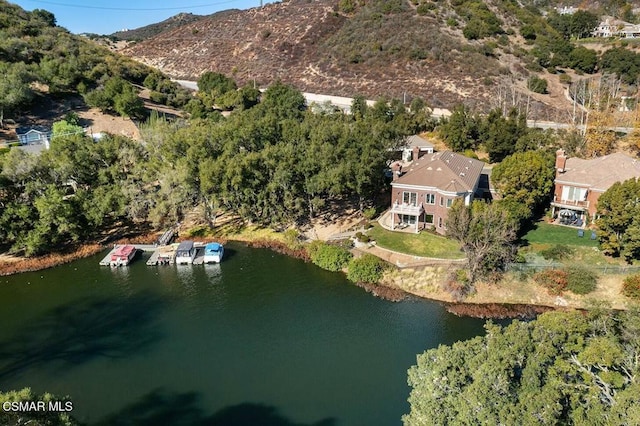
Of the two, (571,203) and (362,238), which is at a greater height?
(571,203)

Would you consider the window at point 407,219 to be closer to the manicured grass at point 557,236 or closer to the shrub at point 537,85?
the manicured grass at point 557,236

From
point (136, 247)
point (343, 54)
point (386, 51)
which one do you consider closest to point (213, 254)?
point (136, 247)

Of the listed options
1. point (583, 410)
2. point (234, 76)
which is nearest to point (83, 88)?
point (234, 76)

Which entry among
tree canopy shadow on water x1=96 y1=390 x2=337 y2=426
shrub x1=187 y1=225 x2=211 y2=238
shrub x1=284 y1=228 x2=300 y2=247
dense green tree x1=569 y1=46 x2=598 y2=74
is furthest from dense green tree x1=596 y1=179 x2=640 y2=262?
dense green tree x1=569 y1=46 x2=598 y2=74

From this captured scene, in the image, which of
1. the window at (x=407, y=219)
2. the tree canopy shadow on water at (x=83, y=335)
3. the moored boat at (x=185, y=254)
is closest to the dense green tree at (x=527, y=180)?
the window at (x=407, y=219)

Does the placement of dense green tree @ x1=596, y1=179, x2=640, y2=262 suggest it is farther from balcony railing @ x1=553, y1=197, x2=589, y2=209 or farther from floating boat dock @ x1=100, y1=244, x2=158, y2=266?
floating boat dock @ x1=100, y1=244, x2=158, y2=266

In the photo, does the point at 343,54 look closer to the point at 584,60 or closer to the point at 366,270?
the point at 584,60
